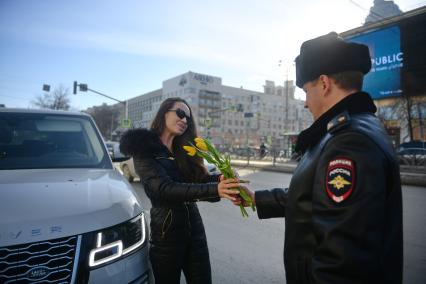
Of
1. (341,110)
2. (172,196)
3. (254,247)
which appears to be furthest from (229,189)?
(254,247)

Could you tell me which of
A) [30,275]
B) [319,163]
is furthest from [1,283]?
[319,163]

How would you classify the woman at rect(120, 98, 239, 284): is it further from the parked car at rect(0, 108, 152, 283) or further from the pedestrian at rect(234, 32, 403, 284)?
the pedestrian at rect(234, 32, 403, 284)

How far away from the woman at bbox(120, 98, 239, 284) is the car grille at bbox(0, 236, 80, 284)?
654 mm

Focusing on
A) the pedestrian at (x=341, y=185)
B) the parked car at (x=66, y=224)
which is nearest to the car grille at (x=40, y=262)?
the parked car at (x=66, y=224)

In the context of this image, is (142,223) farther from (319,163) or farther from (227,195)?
(319,163)

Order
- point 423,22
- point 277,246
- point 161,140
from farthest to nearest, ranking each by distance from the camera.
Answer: point 423,22
point 277,246
point 161,140

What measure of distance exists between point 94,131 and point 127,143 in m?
1.20

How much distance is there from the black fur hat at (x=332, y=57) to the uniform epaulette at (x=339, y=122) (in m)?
0.22

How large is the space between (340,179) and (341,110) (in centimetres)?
35

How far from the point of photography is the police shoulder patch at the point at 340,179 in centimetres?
110

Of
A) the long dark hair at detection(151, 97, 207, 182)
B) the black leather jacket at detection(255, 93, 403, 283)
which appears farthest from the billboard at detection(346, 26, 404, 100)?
the black leather jacket at detection(255, 93, 403, 283)

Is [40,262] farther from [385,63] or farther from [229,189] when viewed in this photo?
[385,63]

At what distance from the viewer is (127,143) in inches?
94.6

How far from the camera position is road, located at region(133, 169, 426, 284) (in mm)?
3725
